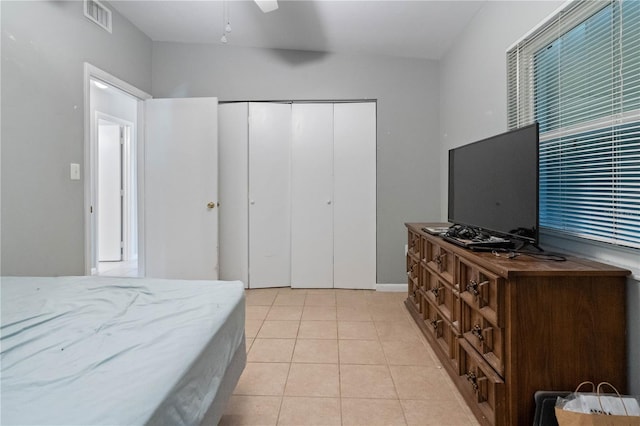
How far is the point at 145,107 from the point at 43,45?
127 cm

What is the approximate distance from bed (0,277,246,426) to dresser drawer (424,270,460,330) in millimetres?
1207

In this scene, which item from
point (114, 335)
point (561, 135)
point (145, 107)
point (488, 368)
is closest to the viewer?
point (114, 335)

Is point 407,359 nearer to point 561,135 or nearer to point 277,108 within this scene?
point 561,135

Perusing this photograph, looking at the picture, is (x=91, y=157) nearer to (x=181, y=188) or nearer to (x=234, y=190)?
(x=181, y=188)

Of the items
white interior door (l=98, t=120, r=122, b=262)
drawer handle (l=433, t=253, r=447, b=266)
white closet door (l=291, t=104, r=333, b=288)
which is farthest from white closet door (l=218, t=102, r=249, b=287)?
white interior door (l=98, t=120, r=122, b=262)

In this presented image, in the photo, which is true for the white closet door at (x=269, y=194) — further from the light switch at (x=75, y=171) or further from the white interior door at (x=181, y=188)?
the light switch at (x=75, y=171)

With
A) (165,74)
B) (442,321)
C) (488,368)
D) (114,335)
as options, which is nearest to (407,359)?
(442,321)

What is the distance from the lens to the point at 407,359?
209cm

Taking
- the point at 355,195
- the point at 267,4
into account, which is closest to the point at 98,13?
the point at 267,4

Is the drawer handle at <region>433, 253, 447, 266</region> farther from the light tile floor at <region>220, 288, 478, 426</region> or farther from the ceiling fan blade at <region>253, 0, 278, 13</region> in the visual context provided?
the ceiling fan blade at <region>253, 0, 278, 13</region>

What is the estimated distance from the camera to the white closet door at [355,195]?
11.5ft

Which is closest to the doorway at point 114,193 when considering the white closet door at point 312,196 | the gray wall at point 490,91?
the white closet door at point 312,196

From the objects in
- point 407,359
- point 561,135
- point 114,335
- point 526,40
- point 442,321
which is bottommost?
point 407,359

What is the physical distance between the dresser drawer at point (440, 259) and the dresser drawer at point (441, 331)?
0.90ft
